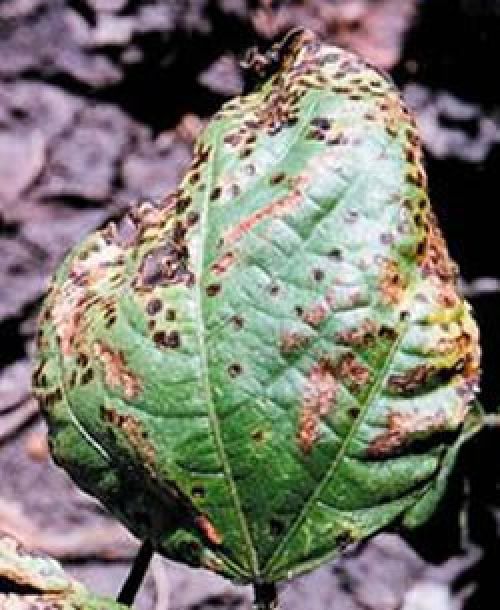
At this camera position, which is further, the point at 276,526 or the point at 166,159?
the point at 166,159

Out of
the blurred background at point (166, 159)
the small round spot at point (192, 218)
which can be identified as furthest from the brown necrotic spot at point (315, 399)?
the blurred background at point (166, 159)

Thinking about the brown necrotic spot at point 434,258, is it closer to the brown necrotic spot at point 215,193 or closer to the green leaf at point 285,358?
the green leaf at point 285,358

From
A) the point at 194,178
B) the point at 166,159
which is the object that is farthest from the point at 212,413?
the point at 166,159

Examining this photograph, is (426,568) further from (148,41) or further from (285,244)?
(285,244)

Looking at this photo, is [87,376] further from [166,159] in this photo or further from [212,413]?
[166,159]

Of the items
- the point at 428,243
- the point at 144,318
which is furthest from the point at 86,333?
the point at 428,243
